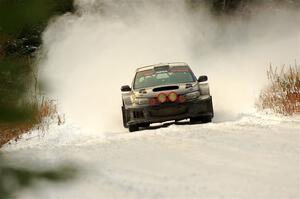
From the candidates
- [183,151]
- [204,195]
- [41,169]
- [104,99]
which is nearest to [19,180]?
[41,169]

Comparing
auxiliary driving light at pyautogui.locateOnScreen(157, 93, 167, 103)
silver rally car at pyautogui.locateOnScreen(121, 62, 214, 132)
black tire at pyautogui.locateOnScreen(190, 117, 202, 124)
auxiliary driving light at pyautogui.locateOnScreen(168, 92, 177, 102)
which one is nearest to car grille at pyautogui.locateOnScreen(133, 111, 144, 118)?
silver rally car at pyautogui.locateOnScreen(121, 62, 214, 132)

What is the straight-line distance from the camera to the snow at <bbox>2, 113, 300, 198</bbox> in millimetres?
5633

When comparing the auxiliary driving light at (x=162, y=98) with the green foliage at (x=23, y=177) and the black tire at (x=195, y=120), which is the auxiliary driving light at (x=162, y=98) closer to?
the black tire at (x=195, y=120)

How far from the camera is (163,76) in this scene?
1272 centimetres

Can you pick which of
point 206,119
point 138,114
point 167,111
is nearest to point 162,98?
point 167,111

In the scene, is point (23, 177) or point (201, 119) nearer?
point (23, 177)

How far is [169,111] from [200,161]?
4.18 meters

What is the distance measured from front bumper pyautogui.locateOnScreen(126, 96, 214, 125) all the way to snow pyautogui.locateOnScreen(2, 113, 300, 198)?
582 mm

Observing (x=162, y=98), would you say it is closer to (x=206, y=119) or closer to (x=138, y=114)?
(x=138, y=114)

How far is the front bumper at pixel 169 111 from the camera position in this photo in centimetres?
1154

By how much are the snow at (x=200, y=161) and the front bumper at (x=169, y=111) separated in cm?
58

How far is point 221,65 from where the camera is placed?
34156 millimetres

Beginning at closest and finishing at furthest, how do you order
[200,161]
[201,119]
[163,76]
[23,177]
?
[23,177]
[200,161]
[201,119]
[163,76]

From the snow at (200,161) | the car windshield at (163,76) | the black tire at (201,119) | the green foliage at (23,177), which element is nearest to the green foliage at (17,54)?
the green foliage at (23,177)
